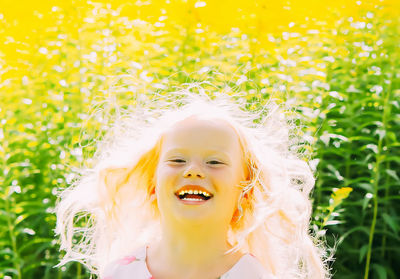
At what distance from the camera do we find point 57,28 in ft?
13.4

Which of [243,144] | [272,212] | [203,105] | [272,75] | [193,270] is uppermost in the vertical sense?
[272,75]

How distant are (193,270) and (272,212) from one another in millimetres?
350

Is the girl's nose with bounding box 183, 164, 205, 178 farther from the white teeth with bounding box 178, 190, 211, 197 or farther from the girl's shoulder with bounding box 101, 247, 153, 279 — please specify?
the girl's shoulder with bounding box 101, 247, 153, 279

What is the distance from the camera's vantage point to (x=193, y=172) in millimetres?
1930

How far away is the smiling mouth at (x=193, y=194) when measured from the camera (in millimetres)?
1951

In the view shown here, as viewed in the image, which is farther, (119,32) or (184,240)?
(119,32)

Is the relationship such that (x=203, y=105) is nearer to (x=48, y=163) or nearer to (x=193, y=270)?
(x=193, y=270)

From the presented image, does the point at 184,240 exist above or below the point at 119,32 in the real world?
below

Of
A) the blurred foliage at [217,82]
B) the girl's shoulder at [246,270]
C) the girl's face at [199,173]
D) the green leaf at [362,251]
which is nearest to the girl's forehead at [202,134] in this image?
the girl's face at [199,173]

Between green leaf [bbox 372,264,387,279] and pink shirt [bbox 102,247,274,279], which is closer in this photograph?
pink shirt [bbox 102,247,274,279]

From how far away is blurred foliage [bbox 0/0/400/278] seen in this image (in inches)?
131

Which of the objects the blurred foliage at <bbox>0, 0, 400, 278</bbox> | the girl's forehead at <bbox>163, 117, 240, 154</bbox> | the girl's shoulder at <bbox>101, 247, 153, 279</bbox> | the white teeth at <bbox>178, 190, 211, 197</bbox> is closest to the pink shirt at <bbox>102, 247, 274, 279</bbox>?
the girl's shoulder at <bbox>101, 247, 153, 279</bbox>

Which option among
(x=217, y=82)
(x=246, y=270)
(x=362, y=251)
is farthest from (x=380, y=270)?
(x=246, y=270)

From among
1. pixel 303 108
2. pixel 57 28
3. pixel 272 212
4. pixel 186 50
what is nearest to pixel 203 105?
pixel 272 212
